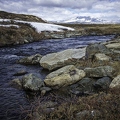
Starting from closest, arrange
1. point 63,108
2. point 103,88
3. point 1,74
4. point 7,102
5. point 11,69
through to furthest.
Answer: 1. point 63,108
2. point 7,102
3. point 103,88
4. point 1,74
5. point 11,69

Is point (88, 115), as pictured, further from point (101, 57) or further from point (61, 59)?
point (61, 59)

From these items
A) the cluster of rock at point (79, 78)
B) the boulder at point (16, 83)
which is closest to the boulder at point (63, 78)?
the cluster of rock at point (79, 78)

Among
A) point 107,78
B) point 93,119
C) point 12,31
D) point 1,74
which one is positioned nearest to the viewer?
point 93,119

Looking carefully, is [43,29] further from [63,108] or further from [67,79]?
[63,108]

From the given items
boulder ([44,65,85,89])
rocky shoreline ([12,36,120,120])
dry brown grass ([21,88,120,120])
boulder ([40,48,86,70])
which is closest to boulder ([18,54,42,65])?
boulder ([40,48,86,70])

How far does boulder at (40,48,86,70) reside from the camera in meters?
15.5

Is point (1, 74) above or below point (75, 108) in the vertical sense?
below

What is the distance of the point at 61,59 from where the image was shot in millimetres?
15836

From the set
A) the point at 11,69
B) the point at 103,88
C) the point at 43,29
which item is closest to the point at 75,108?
the point at 103,88

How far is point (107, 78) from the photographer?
38.9ft

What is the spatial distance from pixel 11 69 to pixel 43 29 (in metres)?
32.2

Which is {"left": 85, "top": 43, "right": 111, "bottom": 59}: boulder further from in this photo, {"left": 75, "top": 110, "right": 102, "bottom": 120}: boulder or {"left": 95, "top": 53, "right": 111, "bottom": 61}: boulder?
{"left": 75, "top": 110, "right": 102, "bottom": 120}: boulder

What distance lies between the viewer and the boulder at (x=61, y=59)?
1546 cm

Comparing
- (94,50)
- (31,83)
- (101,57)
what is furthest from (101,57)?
(31,83)
